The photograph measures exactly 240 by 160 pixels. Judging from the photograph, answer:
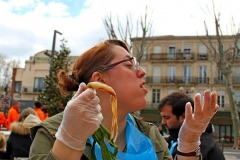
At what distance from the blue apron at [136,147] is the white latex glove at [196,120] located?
0.88ft

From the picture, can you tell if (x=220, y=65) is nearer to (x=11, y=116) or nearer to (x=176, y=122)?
(x=11, y=116)

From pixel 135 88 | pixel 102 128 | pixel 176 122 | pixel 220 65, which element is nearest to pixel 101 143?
pixel 102 128

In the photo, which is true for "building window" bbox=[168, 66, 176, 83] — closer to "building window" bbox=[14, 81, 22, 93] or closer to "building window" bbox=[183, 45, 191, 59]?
"building window" bbox=[183, 45, 191, 59]

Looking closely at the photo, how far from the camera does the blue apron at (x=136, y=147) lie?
1797 mm

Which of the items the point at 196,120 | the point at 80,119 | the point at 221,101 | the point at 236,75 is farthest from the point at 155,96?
the point at 80,119

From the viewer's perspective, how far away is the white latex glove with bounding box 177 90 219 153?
1759 millimetres

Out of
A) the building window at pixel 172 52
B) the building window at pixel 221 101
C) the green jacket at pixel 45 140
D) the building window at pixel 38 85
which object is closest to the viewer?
the green jacket at pixel 45 140

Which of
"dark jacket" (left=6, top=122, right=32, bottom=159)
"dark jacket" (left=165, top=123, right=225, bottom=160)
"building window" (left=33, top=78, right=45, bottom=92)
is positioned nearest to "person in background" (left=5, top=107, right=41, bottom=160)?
"dark jacket" (left=6, top=122, right=32, bottom=159)

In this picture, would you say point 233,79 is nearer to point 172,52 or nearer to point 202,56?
point 202,56

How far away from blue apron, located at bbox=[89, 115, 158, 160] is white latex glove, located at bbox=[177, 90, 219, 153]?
268 millimetres

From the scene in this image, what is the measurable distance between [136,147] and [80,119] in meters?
0.72

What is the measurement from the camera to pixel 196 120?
1864mm

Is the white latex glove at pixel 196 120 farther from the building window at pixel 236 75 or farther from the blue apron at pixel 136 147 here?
the building window at pixel 236 75

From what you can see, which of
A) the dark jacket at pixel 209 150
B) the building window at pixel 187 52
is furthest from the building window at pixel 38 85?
the dark jacket at pixel 209 150
